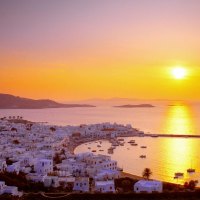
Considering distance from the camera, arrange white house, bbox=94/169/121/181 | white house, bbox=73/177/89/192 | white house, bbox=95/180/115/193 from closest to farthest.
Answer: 1. white house, bbox=95/180/115/193
2. white house, bbox=73/177/89/192
3. white house, bbox=94/169/121/181

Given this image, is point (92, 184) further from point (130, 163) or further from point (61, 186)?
point (130, 163)

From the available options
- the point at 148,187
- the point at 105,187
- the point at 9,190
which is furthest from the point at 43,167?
the point at 148,187

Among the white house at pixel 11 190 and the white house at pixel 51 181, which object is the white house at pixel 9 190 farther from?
the white house at pixel 51 181

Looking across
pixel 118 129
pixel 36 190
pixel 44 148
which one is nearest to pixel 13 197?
pixel 36 190

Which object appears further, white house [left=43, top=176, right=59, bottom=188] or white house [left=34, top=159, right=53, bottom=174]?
white house [left=34, top=159, right=53, bottom=174]

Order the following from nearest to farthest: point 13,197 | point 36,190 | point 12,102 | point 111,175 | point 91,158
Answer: point 13,197, point 36,190, point 111,175, point 91,158, point 12,102

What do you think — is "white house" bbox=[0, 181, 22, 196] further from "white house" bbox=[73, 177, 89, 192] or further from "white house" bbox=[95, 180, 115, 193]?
"white house" bbox=[95, 180, 115, 193]

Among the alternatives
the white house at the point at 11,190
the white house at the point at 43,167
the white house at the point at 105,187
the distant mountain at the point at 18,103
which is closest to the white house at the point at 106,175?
the white house at the point at 105,187

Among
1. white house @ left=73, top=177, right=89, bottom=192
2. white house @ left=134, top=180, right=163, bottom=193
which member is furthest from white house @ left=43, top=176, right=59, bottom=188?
white house @ left=134, top=180, right=163, bottom=193

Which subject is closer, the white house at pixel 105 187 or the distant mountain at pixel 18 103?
the white house at pixel 105 187

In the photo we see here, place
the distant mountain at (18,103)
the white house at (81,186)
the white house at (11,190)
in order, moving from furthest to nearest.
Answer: the distant mountain at (18,103) → the white house at (81,186) → the white house at (11,190)

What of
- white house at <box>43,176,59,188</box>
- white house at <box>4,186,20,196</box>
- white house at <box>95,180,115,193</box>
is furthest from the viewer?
white house at <box>43,176,59,188</box>
